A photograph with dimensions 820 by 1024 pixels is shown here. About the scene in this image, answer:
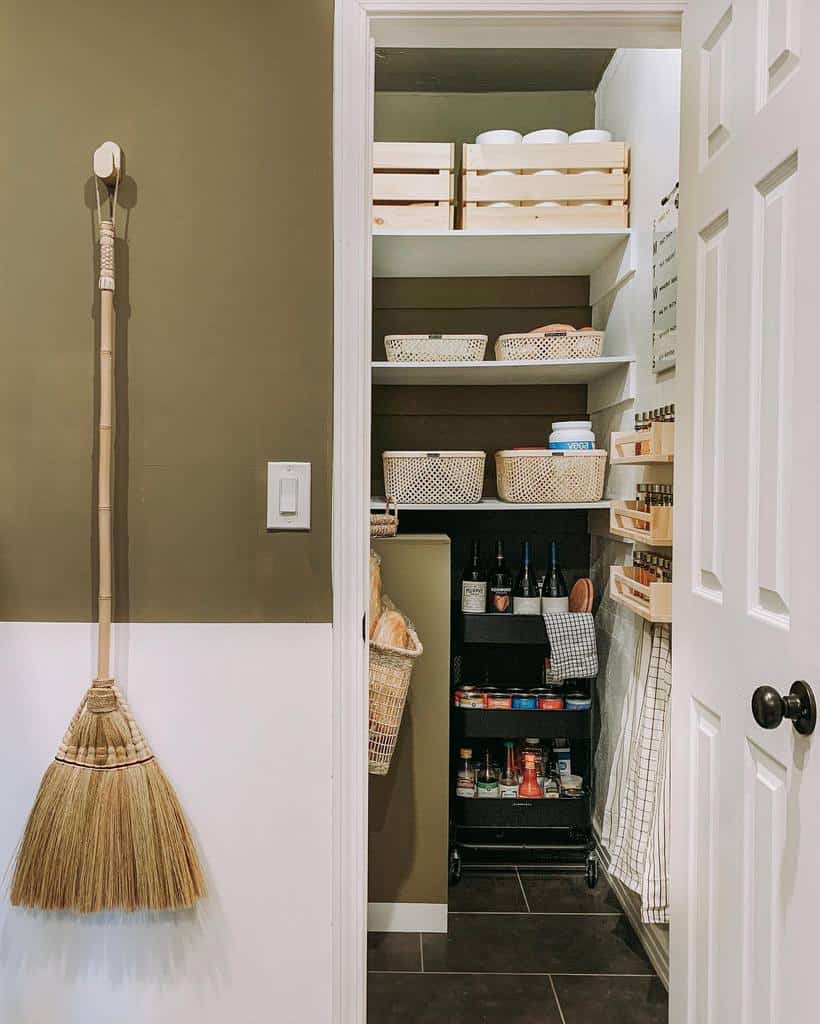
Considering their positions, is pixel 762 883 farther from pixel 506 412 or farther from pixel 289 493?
pixel 506 412

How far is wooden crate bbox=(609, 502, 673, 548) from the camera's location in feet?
6.37

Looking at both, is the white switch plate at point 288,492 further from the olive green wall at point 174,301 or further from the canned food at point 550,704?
the canned food at point 550,704

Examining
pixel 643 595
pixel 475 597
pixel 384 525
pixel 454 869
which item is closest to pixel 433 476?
pixel 384 525

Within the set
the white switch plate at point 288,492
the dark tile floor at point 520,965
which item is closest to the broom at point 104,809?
the white switch plate at point 288,492

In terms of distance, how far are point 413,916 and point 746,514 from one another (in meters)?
1.80

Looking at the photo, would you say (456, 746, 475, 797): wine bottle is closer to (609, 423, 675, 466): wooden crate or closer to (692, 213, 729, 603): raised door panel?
(609, 423, 675, 466): wooden crate

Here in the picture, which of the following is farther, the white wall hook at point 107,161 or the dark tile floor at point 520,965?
the dark tile floor at point 520,965

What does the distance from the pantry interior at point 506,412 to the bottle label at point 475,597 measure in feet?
0.18

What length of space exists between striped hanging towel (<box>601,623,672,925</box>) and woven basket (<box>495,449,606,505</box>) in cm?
61

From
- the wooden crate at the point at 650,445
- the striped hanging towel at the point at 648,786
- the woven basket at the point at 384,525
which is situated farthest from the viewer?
the woven basket at the point at 384,525

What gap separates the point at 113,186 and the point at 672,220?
1.36m

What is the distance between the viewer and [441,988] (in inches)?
87.4

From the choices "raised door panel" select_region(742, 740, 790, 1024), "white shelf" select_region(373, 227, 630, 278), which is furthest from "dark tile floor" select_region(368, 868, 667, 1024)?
"white shelf" select_region(373, 227, 630, 278)

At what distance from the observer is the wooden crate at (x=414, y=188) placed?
2709 millimetres
